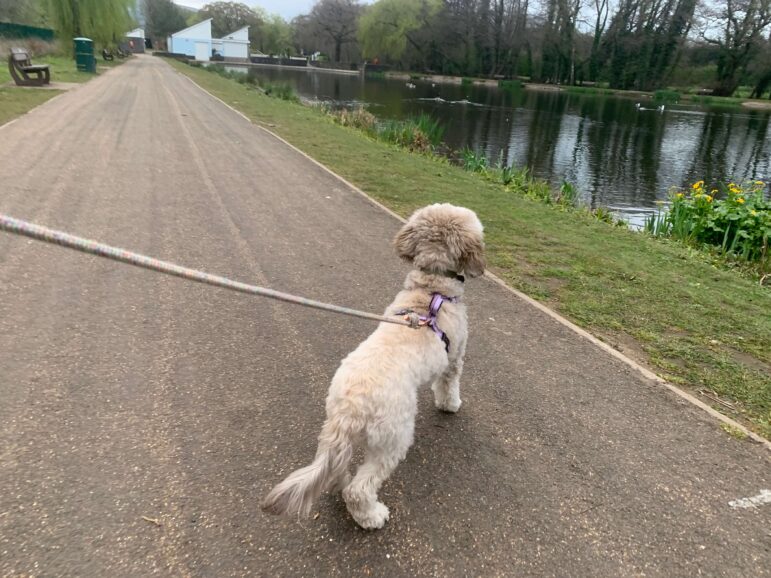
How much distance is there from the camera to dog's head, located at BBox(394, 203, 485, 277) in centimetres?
323

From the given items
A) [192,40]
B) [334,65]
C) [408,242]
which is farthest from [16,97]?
[192,40]

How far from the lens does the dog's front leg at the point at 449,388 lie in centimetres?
359

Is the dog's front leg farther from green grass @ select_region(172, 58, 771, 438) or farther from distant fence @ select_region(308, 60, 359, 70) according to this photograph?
distant fence @ select_region(308, 60, 359, 70)

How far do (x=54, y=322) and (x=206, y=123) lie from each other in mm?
14747

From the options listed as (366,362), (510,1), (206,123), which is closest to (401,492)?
→ (366,362)

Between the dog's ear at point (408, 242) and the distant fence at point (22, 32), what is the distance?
5167cm

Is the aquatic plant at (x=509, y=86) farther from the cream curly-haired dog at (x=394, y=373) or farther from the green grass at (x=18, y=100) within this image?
the cream curly-haired dog at (x=394, y=373)

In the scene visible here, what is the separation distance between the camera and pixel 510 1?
93.8 meters

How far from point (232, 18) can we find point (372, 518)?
155m

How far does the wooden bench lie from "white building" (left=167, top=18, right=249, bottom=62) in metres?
96.1

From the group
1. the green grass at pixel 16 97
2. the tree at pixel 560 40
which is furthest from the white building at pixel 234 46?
the green grass at pixel 16 97

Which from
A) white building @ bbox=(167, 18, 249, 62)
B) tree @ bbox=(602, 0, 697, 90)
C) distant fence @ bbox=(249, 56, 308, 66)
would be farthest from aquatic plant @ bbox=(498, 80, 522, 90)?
white building @ bbox=(167, 18, 249, 62)

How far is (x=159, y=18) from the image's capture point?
12438cm

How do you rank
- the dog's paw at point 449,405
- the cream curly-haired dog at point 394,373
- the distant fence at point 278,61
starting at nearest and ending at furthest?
the cream curly-haired dog at point 394,373 → the dog's paw at point 449,405 → the distant fence at point 278,61
